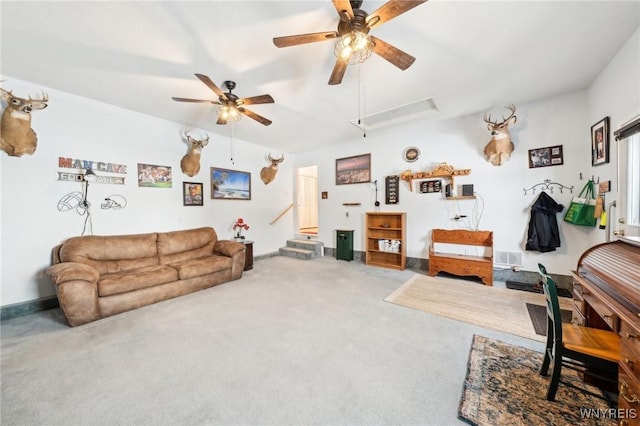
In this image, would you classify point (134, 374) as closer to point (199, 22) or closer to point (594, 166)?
point (199, 22)

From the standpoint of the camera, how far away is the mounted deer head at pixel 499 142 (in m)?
3.67

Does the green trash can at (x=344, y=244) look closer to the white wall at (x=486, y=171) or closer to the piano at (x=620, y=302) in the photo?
the white wall at (x=486, y=171)

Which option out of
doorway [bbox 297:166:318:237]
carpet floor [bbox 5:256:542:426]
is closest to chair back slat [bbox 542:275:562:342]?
carpet floor [bbox 5:256:542:426]

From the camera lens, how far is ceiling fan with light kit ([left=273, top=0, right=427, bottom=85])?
166cm

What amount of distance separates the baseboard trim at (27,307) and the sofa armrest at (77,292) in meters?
0.81

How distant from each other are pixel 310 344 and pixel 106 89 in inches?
171

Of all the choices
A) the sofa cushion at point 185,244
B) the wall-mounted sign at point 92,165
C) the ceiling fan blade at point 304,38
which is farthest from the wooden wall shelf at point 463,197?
the wall-mounted sign at point 92,165

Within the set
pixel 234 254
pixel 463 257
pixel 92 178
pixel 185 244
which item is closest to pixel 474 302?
pixel 463 257

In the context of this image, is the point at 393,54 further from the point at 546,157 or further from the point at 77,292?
the point at 77,292

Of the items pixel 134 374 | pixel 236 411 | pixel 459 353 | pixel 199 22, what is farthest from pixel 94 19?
pixel 459 353

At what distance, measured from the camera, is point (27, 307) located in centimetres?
298

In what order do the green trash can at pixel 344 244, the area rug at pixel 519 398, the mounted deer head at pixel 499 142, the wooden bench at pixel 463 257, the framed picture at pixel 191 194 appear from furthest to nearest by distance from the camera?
the green trash can at pixel 344 244
the framed picture at pixel 191 194
the wooden bench at pixel 463 257
the mounted deer head at pixel 499 142
the area rug at pixel 519 398

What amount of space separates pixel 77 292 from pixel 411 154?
574cm

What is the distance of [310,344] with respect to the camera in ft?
7.29
